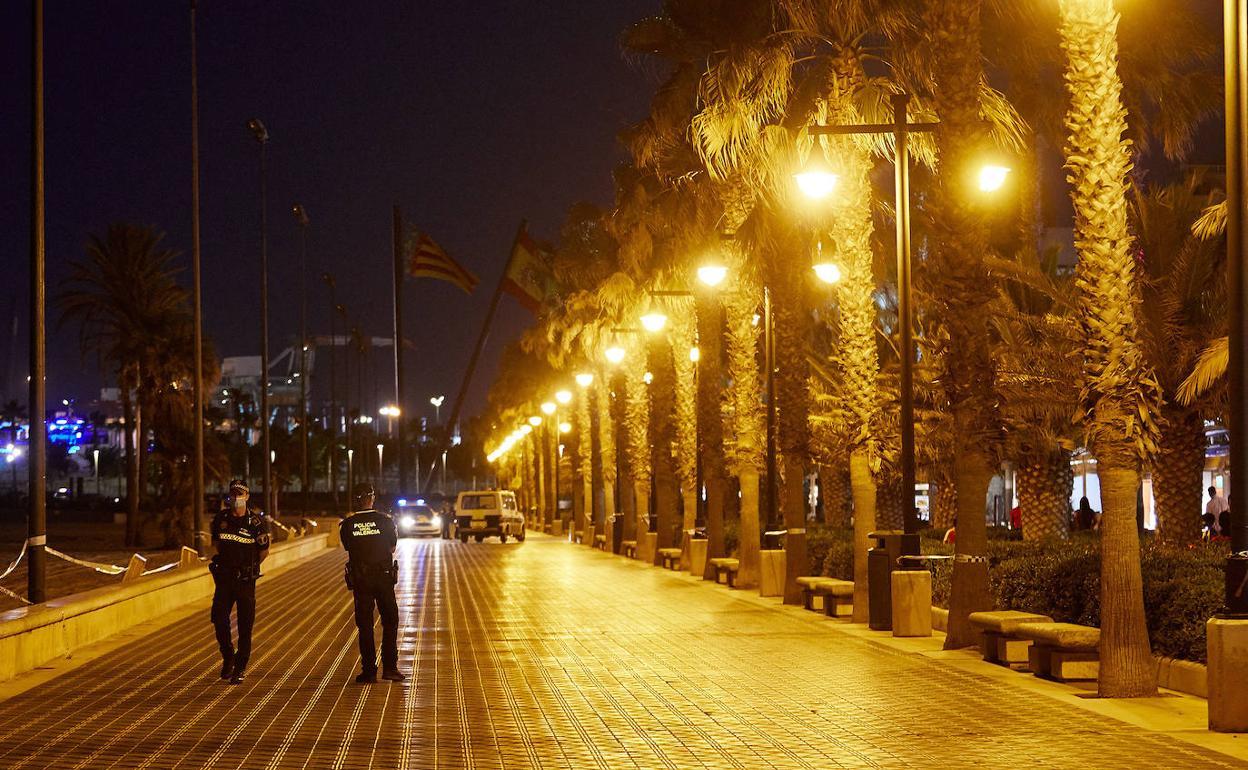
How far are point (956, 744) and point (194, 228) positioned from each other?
2732 centimetres

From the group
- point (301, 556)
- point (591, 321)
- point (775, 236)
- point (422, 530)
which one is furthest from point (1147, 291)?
point (422, 530)

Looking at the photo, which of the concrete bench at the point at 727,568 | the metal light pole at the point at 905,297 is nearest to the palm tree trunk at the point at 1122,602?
the metal light pole at the point at 905,297

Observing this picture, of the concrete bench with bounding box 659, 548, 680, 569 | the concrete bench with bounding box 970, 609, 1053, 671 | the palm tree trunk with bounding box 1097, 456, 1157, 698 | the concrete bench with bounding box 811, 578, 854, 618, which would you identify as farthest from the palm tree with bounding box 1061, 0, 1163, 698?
the concrete bench with bounding box 659, 548, 680, 569

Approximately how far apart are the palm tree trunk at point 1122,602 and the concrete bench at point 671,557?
977 inches

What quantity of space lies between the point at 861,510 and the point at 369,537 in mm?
10474

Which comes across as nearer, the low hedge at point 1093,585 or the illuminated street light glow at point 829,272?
the low hedge at point 1093,585

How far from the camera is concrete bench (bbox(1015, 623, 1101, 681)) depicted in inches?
574

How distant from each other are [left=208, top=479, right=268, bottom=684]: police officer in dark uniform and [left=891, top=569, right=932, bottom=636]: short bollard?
7920 millimetres

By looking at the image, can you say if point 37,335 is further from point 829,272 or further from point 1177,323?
point 1177,323

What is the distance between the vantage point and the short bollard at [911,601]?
1944cm

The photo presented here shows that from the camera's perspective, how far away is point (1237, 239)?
1210cm

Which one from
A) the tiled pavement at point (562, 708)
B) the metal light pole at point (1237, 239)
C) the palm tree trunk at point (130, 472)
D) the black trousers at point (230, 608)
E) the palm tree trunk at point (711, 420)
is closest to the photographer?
the tiled pavement at point (562, 708)

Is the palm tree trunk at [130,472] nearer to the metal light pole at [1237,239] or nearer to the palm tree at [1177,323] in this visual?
the palm tree at [1177,323]

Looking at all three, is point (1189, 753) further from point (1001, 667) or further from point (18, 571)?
point (18, 571)
